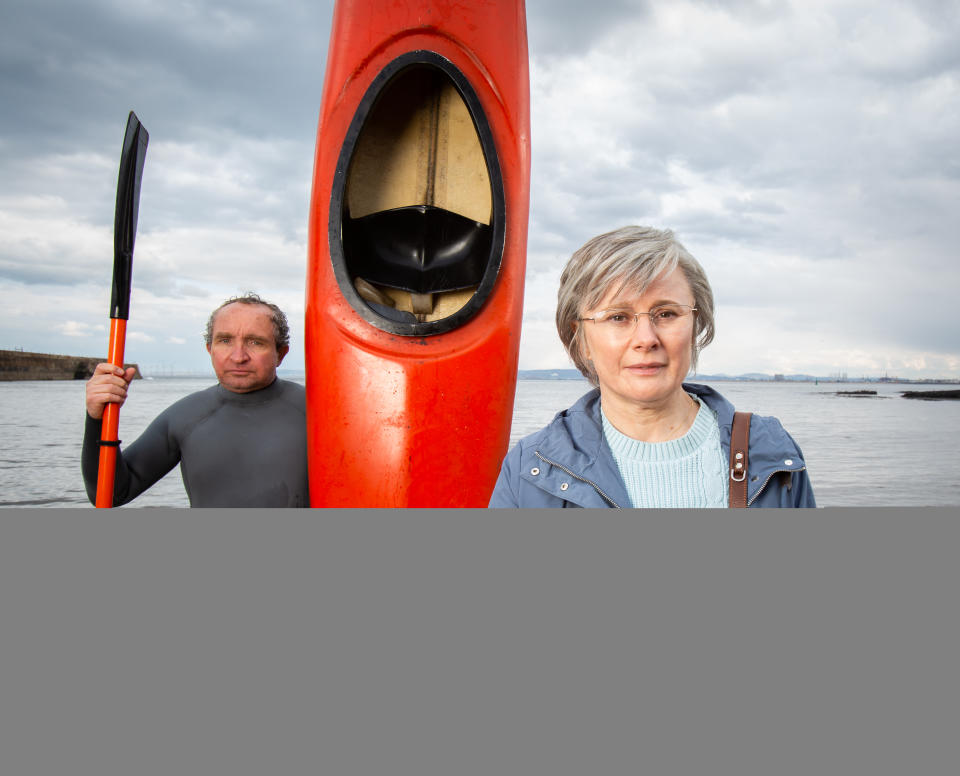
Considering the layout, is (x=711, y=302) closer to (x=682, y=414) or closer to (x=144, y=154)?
(x=682, y=414)

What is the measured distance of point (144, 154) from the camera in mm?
1676

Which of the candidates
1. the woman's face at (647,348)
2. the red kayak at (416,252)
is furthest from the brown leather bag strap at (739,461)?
the red kayak at (416,252)

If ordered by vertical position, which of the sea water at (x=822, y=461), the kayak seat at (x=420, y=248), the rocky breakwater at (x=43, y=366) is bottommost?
the sea water at (x=822, y=461)

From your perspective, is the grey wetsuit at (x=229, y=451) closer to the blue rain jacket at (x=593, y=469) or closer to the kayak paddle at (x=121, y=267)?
the kayak paddle at (x=121, y=267)

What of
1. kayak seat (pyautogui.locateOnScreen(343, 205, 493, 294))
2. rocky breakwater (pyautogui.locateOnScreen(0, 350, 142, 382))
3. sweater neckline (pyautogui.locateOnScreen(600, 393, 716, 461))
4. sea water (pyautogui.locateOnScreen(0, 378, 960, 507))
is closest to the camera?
sweater neckline (pyautogui.locateOnScreen(600, 393, 716, 461))

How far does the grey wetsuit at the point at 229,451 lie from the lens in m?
1.79

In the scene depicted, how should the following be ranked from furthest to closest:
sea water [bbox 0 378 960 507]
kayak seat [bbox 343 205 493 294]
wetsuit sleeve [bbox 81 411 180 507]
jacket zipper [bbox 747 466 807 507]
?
sea water [bbox 0 378 960 507], kayak seat [bbox 343 205 493 294], wetsuit sleeve [bbox 81 411 180 507], jacket zipper [bbox 747 466 807 507]

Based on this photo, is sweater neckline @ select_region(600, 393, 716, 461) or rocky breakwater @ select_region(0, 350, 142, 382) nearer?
sweater neckline @ select_region(600, 393, 716, 461)

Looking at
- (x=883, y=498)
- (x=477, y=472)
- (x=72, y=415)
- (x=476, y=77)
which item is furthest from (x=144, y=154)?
(x=72, y=415)

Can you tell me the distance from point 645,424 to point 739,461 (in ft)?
0.58

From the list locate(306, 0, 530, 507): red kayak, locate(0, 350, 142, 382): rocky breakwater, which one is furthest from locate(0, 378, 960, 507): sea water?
locate(0, 350, 142, 382): rocky breakwater

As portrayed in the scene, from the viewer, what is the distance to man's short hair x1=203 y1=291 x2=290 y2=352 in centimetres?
185

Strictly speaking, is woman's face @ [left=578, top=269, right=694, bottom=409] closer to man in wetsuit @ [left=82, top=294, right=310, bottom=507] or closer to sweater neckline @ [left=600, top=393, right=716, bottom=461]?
sweater neckline @ [left=600, top=393, right=716, bottom=461]

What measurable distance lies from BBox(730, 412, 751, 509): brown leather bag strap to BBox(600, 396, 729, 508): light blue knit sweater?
0.20 feet
